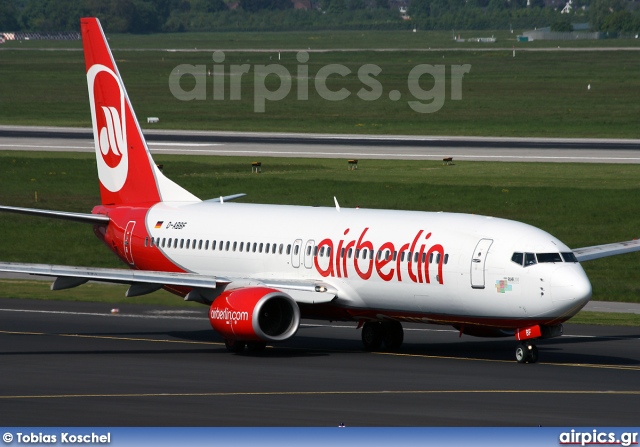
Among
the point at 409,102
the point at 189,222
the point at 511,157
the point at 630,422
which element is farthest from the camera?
the point at 409,102

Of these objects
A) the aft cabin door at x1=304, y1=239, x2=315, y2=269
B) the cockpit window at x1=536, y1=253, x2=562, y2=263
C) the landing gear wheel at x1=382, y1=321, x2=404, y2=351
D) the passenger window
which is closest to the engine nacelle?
the aft cabin door at x1=304, y1=239, x2=315, y2=269

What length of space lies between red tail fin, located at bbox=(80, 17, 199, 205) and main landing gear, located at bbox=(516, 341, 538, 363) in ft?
48.1

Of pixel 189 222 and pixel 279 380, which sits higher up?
pixel 189 222

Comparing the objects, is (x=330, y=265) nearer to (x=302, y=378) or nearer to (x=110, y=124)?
(x=302, y=378)

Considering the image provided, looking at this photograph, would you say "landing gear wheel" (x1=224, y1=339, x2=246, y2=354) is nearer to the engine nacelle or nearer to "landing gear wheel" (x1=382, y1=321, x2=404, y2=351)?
the engine nacelle

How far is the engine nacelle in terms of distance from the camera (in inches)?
1593

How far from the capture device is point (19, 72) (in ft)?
650

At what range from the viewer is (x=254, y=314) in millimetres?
40281

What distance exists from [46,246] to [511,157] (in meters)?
39.5

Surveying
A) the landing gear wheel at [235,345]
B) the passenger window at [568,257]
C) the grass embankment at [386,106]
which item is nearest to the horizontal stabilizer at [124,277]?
the landing gear wheel at [235,345]

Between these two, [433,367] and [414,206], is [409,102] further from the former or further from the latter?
[433,367]

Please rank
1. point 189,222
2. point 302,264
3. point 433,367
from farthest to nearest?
point 189,222 → point 302,264 → point 433,367

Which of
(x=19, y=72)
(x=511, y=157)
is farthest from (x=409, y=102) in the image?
(x=19, y=72)

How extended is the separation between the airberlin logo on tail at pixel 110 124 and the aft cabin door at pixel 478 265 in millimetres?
15622
